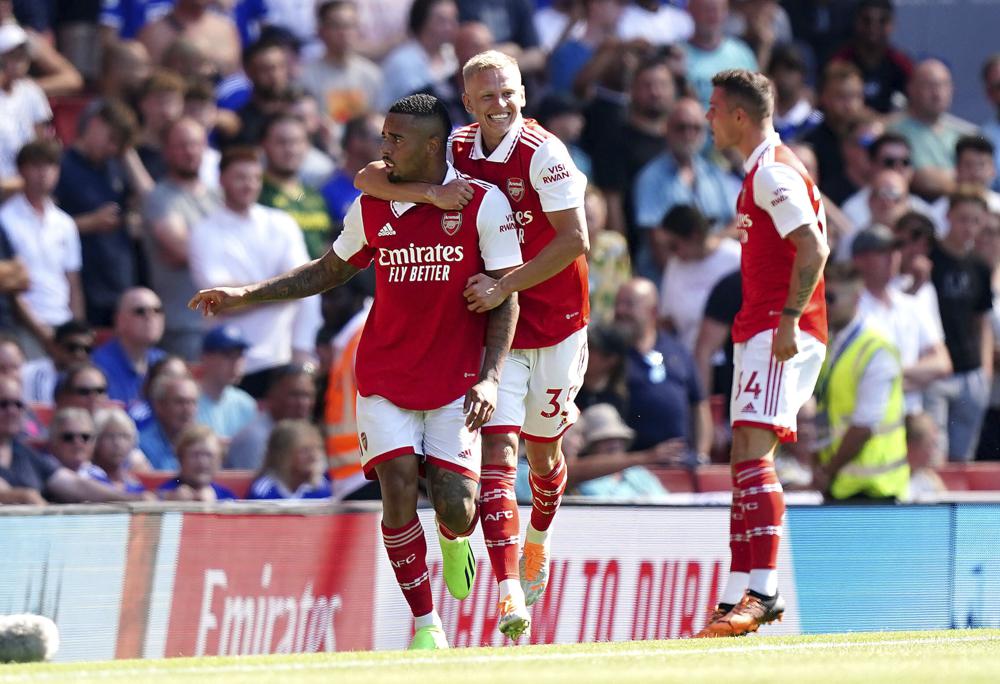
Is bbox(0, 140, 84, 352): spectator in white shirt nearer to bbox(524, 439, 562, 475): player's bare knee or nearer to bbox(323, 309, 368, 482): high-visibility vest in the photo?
bbox(323, 309, 368, 482): high-visibility vest

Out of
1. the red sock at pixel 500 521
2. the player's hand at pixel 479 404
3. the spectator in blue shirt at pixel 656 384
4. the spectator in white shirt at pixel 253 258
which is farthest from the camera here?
the spectator in white shirt at pixel 253 258

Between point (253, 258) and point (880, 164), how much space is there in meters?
5.61

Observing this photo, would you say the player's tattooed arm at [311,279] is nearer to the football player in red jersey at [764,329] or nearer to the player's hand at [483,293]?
the player's hand at [483,293]

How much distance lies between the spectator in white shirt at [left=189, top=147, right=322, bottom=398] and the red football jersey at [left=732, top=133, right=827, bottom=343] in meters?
5.11

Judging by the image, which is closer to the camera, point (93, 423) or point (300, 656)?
point (300, 656)

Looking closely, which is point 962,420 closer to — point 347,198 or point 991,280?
point 991,280

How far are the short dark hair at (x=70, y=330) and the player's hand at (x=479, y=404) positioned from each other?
16.4ft

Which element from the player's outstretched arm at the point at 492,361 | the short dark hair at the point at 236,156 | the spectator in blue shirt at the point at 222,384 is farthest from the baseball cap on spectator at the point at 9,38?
the player's outstretched arm at the point at 492,361

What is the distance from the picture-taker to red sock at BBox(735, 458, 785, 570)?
8.04 meters

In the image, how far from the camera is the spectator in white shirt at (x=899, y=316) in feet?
43.7

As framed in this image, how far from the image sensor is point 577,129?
47.1 feet

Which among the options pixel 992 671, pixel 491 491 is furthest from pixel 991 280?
pixel 992 671

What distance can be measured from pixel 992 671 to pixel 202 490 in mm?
5530

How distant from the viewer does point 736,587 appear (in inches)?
321
